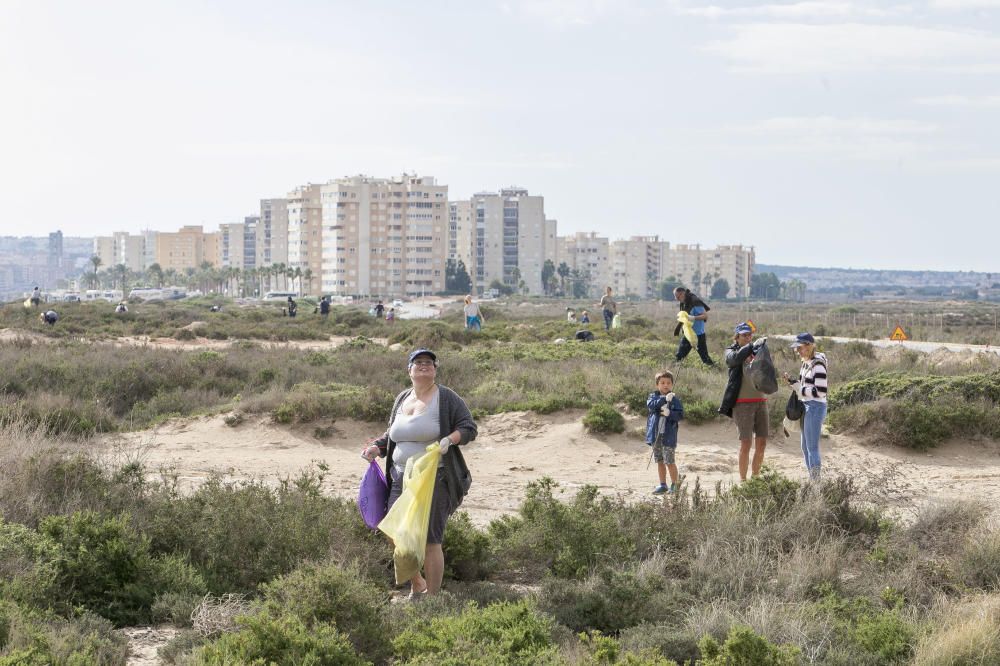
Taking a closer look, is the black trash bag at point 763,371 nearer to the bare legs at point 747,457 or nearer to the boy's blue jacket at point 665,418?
the bare legs at point 747,457

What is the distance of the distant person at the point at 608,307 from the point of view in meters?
32.7

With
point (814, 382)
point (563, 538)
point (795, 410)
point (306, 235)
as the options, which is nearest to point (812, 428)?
point (795, 410)

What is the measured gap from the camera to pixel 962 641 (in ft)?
20.7

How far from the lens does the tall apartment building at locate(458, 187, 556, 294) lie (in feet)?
623

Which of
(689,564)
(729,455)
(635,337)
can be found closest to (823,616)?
(689,564)

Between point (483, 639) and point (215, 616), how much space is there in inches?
61.6

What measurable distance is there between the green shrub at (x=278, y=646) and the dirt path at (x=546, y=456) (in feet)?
18.1

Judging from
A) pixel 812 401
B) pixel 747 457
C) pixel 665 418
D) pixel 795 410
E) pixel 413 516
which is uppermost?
pixel 812 401

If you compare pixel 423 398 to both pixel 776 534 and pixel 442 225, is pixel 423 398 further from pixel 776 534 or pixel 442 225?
pixel 442 225

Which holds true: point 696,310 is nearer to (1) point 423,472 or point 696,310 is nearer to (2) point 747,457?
(2) point 747,457

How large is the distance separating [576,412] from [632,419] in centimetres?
96

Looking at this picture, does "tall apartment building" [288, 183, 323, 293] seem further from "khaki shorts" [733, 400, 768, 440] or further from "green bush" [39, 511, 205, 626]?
"green bush" [39, 511, 205, 626]

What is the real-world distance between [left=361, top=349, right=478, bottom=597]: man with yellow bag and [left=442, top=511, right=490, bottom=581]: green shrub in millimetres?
533

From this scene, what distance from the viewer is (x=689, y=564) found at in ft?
26.8
